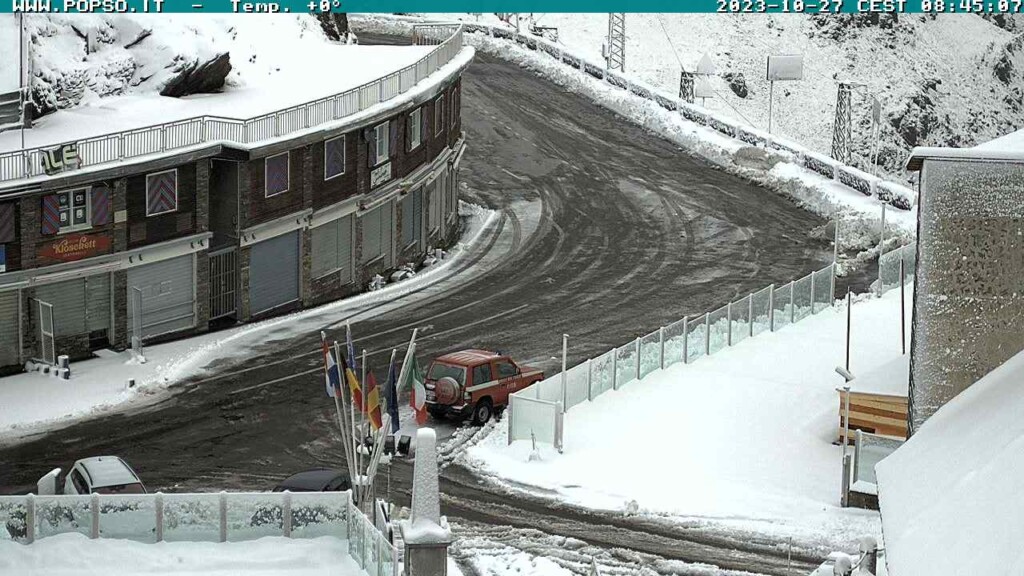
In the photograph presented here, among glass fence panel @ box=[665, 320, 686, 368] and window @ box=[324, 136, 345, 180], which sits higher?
window @ box=[324, 136, 345, 180]

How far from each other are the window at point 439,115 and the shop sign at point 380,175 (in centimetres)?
496

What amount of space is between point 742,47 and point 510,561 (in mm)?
99424

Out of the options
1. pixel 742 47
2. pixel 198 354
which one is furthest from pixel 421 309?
pixel 742 47

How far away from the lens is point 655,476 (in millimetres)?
35062

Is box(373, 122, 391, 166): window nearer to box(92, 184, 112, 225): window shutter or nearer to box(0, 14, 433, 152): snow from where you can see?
box(0, 14, 433, 152): snow

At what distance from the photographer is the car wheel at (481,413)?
1529 inches

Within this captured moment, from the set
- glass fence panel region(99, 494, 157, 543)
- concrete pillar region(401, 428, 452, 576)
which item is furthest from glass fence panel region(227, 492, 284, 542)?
concrete pillar region(401, 428, 452, 576)

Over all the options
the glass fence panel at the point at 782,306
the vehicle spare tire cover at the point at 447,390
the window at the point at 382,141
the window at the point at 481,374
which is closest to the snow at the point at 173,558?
the vehicle spare tire cover at the point at 447,390

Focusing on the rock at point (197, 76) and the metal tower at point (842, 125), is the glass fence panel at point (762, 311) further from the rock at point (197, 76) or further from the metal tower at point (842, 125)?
the metal tower at point (842, 125)

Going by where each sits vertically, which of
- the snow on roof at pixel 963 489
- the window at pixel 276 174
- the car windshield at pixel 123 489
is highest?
the snow on roof at pixel 963 489

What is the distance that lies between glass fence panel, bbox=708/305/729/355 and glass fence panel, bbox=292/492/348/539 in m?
19.5

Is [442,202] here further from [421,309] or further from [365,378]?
[365,378]

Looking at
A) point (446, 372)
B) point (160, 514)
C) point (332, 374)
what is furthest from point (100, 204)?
point (160, 514)

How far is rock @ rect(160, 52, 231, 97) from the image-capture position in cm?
5072
